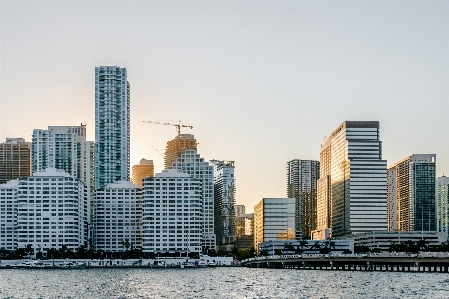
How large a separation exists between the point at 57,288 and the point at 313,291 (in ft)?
175

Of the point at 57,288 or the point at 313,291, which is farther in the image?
the point at 57,288

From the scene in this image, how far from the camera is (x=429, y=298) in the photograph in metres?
130

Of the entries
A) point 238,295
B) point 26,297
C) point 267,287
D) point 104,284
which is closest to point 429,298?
point 238,295

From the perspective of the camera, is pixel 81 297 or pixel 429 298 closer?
pixel 429 298

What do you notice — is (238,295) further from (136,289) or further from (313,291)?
(136,289)

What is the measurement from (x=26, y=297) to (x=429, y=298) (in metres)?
66.6

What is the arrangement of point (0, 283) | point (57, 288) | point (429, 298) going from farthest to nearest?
1. point (0, 283)
2. point (57, 288)
3. point (429, 298)

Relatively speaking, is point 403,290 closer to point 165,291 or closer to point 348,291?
point 348,291

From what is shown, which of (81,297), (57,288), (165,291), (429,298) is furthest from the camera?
(57,288)

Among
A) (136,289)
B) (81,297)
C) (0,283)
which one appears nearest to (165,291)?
(136,289)

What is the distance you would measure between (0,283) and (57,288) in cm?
3041

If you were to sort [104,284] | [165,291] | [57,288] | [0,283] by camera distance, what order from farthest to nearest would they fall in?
[0,283] → [104,284] → [57,288] → [165,291]

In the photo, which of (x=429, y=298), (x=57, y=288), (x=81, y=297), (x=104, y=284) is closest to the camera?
(x=429, y=298)

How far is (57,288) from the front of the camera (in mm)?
171500
